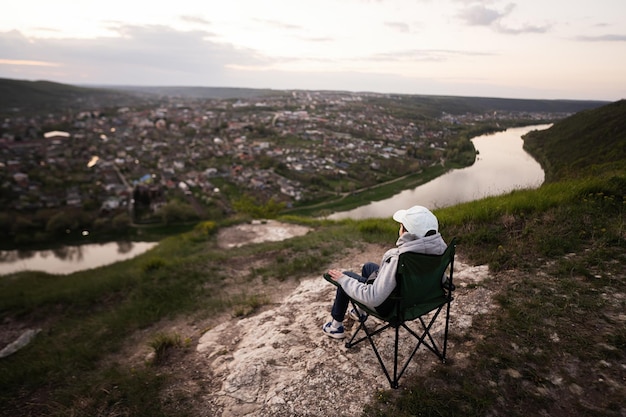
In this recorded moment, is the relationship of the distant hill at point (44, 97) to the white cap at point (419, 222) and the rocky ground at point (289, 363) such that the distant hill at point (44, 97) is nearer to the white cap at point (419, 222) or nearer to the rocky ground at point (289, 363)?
the rocky ground at point (289, 363)

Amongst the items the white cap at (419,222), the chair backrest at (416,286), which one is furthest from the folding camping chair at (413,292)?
the white cap at (419,222)

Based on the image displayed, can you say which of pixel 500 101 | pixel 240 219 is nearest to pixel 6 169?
pixel 240 219

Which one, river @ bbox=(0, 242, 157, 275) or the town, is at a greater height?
the town

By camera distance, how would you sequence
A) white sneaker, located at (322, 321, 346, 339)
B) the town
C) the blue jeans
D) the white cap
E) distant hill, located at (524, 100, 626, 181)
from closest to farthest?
the white cap, the blue jeans, white sneaker, located at (322, 321, 346, 339), distant hill, located at (524, 100, 626, 181), the town

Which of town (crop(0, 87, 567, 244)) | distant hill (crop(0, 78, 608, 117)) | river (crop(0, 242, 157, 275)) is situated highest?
distant hill (crop(0, 78, 608, 117))

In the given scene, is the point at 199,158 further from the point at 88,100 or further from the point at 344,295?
the point at 88,100

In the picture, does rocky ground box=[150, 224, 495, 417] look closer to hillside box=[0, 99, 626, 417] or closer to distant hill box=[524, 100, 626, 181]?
hillside box=[0, 99, 626, 417]

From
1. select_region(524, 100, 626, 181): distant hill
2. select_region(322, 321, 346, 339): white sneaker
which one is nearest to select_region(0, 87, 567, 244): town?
select_region(524, 100, 626, 181): distant hill
